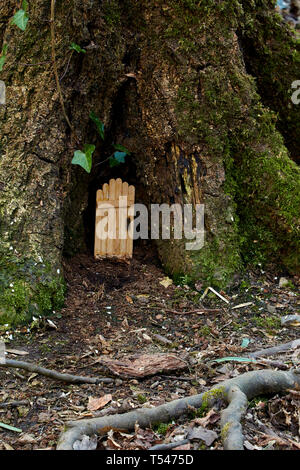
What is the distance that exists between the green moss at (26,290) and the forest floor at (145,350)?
4.2 inches

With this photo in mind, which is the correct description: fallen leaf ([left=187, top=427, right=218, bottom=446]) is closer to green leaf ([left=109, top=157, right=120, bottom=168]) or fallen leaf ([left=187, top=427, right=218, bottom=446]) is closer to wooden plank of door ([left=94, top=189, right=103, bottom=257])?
wooden plank of door ([left=94, top=189, right=103, bottom=257])

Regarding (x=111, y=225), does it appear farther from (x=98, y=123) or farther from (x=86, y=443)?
(x=86, y=443)

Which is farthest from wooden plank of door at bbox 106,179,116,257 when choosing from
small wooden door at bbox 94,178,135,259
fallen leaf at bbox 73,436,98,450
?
fallen leaf at bbox 73,436,98,450

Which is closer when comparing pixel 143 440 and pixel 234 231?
pixel 143 440

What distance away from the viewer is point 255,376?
234 centimetres

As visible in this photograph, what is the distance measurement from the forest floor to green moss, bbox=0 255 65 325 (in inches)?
4.2

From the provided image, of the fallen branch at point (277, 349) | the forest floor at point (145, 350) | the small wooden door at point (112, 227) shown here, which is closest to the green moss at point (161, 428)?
the forest floor at point (145, 350)

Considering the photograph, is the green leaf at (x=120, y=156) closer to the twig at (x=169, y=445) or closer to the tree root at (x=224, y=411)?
the tree root at (x=224, y=411)

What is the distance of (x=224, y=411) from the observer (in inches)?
82.0

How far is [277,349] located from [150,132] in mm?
2037

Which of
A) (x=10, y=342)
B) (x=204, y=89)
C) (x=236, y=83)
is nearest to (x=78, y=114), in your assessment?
(x=204, y=89)

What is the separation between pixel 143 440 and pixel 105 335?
1143mm

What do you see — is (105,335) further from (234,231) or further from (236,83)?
(236,83)

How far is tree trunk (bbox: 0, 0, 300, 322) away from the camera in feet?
11.1
